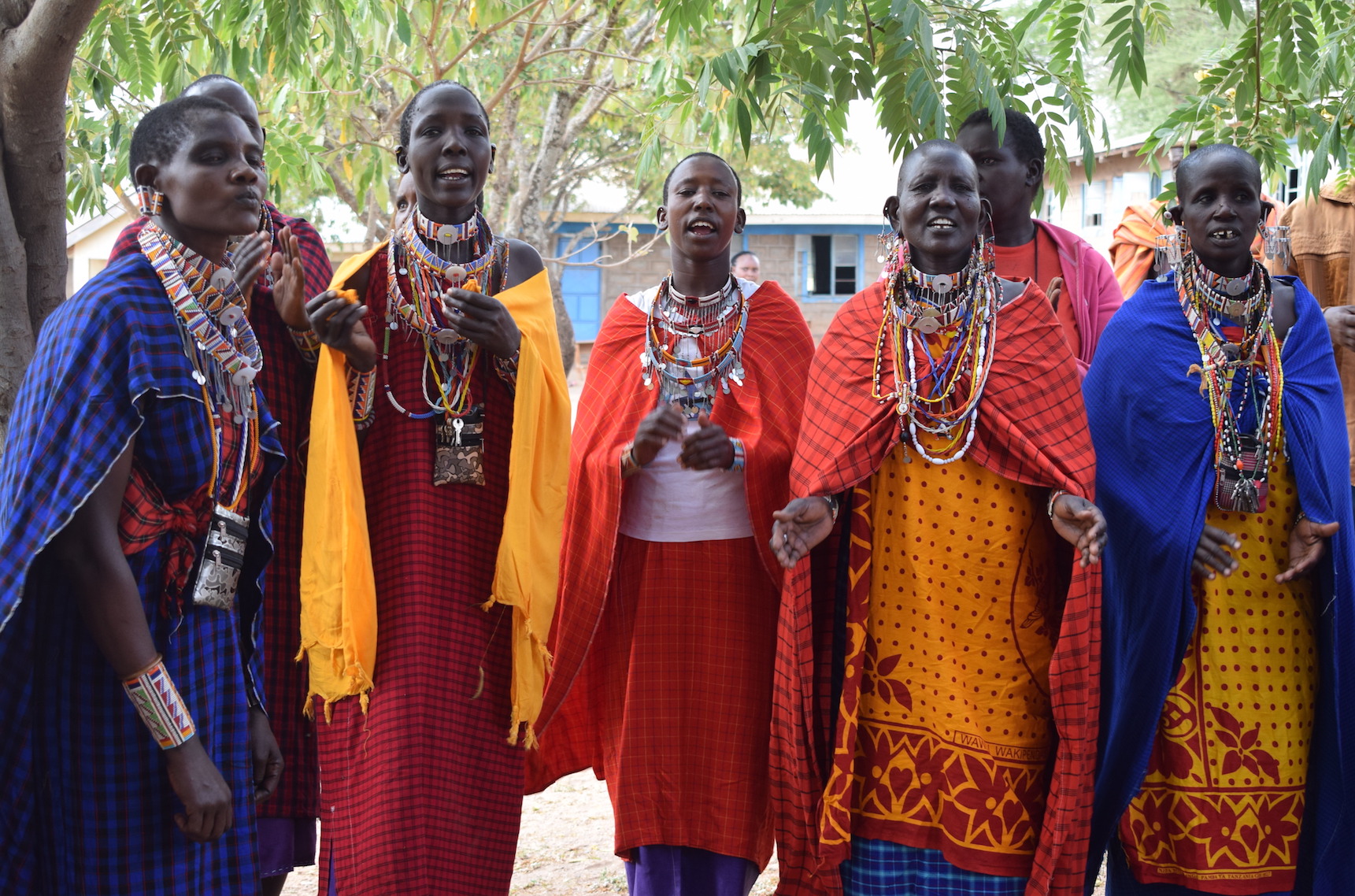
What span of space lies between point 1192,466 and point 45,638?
10.3 feet

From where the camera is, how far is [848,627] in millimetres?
3828

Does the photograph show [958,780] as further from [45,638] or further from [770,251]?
[770,251]

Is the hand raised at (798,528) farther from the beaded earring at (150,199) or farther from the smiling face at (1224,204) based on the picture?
the beaded earring at (150,199)

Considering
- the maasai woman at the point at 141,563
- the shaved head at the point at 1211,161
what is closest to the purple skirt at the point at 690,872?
the maasai woman at the point at 141,563

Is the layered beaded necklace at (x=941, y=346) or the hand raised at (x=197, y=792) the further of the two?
the layered beaded necklace at (x=941, y=346)

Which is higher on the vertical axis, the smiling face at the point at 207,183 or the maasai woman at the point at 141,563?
A: the smiling face at the point at 207,183

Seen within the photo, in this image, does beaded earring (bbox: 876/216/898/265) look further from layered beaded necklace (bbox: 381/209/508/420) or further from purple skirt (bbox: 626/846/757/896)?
purple skirt (bbox: 626/846/757/896)

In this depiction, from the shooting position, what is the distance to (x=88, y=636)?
9.10 ft

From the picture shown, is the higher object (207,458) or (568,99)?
(568,99)

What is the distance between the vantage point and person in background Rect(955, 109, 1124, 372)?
15.3 ft

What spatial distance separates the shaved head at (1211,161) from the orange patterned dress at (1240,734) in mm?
884

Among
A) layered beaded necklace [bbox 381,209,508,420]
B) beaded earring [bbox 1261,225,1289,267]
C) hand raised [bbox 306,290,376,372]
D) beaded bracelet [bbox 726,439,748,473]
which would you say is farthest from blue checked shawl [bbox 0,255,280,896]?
beaded earring [bbox 1261,225,1289,267]

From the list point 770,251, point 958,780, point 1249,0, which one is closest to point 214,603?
point 958,780

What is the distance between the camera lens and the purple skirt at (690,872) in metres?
4.05
